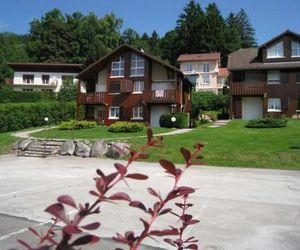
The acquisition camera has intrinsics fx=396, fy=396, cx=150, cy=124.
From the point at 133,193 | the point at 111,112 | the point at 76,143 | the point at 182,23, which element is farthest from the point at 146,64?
the point at 182,23

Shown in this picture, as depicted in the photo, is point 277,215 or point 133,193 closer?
point 277,215

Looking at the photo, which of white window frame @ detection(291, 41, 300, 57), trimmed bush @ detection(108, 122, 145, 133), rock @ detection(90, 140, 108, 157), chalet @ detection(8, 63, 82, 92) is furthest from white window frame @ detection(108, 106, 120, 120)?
chalet @ detection(8, 63, 82, 92)

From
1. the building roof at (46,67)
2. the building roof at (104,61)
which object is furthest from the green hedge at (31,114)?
the building roof at (46,67)

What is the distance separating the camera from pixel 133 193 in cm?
1027

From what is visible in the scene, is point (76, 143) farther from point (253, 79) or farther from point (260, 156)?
point (253, 79)

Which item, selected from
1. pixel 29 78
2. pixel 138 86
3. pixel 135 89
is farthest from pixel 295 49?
pixel 29 78

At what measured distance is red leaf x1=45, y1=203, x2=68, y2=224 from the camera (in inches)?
47.4

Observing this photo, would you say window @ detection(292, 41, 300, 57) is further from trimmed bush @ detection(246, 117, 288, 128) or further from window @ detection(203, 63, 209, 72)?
window @ detection(203, 63, 209, 72)

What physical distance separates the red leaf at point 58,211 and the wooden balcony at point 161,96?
34857 millimetres

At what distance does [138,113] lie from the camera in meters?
38.0

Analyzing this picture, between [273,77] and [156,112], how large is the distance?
482 inches

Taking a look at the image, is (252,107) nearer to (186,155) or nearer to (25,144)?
(25,144)

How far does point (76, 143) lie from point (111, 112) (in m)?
15.7

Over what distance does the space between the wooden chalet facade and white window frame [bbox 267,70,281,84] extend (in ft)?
27.8
